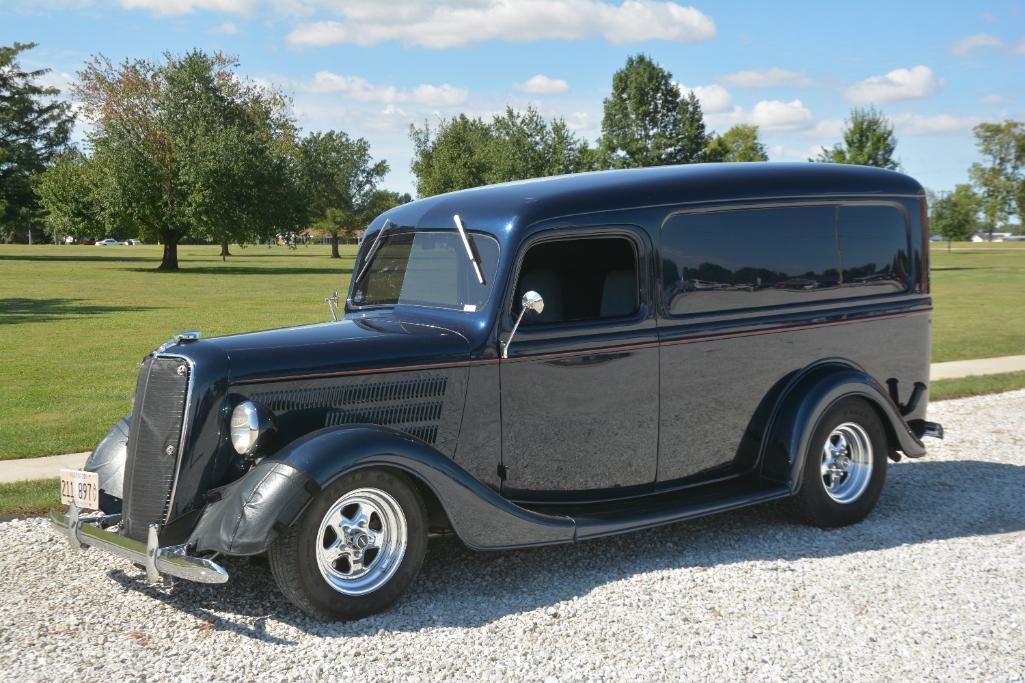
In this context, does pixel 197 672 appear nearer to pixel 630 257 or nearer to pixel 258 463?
pixel 258 463

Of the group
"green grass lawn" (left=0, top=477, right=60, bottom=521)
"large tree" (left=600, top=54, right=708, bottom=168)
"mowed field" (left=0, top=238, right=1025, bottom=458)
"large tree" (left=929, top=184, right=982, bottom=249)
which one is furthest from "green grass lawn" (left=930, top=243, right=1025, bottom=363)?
"large tree" (left=929, top=184, right=982, bottom=249)

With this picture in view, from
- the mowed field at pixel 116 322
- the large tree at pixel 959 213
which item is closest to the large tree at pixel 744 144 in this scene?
the large tree at pixel 959 213

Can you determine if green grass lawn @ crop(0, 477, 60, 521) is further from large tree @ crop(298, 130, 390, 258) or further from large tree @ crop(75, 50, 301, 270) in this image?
large tree @ crop(298, 130, 390, 258)

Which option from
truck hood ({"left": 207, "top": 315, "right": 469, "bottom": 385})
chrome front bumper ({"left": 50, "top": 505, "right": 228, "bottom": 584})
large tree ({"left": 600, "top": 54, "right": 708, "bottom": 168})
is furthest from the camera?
large tree ({"left": 600, "top": 54, "right": 708, "bottom": 168})

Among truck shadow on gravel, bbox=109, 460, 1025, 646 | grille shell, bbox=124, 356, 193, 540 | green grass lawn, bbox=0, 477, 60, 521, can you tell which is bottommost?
truck shadow on gravel, bbox=109, 460, 1025, 646

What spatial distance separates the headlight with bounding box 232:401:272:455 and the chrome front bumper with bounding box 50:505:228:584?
20.1 inches

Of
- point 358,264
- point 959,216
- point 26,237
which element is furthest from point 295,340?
point 26,237

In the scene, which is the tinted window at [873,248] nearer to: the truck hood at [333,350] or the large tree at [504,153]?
the truck hood at [333,350]

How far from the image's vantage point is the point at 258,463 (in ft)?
14.2

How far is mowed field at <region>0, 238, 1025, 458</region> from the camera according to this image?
996cm

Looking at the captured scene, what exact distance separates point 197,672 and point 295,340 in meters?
1.57

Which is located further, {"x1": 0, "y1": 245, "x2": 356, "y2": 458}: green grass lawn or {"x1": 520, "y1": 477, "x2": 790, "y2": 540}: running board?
{"x1": 0, "y1": 245, "x2": 356, "y2": 458}: green grass lawn

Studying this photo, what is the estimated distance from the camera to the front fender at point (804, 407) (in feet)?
18.4

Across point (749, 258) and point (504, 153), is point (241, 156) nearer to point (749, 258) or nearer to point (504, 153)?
point (504, 153)
